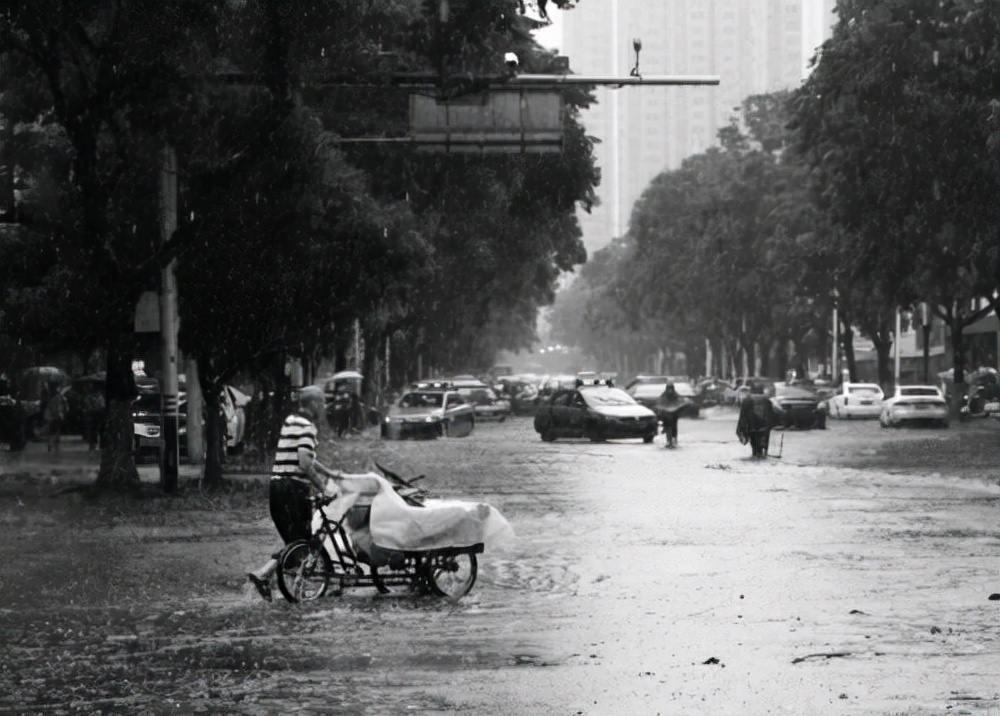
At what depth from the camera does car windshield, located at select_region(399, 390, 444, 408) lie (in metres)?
51.4

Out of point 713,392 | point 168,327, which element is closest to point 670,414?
point 168,327

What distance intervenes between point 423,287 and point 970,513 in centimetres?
3287

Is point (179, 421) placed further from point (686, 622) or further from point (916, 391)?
point (916, 391)

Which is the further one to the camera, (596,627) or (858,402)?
(858,402)

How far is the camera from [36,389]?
4734cm

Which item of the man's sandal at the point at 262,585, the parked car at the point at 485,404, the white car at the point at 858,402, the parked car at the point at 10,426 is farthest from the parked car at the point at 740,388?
the man's sandal at the point at 262,585

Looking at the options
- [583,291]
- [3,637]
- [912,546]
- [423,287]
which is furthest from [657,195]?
[583,291]

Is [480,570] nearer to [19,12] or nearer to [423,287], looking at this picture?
[19,12]

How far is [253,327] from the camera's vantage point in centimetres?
2658

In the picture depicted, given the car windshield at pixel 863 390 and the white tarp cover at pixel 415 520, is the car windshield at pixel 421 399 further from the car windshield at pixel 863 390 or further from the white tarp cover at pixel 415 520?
the white tarp cover at pixel 415 520

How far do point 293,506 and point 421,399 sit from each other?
3756cm

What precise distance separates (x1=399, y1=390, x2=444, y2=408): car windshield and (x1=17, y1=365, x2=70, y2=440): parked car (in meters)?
9.90

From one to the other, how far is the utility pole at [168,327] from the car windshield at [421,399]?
24951 millimetres

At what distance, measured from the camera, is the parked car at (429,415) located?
162 feet
